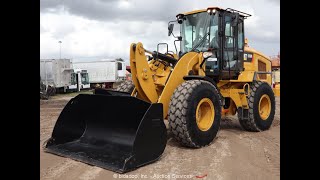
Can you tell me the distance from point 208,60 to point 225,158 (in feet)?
8.13

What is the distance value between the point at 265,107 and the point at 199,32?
253 centimetres

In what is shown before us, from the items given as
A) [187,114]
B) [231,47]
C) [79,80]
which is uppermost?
[231,47]

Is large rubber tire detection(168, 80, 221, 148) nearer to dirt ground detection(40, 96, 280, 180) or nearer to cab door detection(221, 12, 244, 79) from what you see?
dirt ground detection(40, 96, 280, 180)

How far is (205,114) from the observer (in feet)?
19.8

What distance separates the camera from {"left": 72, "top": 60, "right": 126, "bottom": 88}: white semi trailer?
30750 millimetres

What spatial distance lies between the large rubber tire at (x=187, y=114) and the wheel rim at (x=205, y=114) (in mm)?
140

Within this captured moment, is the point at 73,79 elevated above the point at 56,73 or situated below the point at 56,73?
below

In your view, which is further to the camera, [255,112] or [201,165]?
[255,112]

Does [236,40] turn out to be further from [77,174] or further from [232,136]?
[77,174]

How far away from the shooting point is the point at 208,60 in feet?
22.8

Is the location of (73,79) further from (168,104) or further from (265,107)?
(168,104)

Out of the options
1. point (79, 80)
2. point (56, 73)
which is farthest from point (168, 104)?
point (79, 80)
